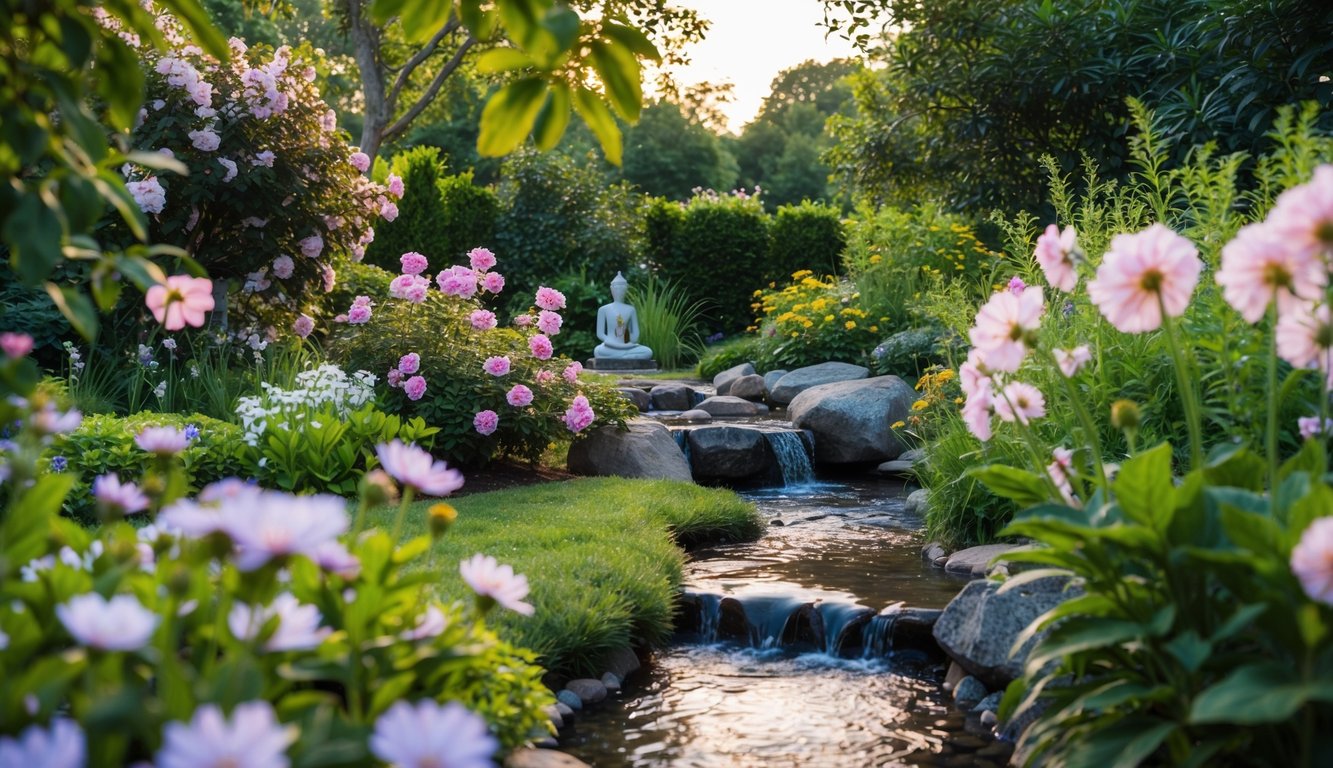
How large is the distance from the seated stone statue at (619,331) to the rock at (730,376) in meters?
1.90

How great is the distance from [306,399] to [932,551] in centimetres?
340

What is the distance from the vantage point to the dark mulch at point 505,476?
21.2ft

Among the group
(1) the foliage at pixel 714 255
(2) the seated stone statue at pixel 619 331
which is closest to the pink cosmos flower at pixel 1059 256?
(2) the seated stone statue at pixel 619 331

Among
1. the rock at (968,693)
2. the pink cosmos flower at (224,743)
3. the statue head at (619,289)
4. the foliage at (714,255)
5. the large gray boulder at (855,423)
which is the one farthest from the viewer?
the foliage at (714,255)

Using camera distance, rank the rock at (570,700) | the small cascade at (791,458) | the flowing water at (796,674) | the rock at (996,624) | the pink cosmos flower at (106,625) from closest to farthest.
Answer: the pink cosmos flower at (106,625), the flowing water at (796,674), the rock at (996,624), the rock at (570,700), the small cascade at (791,458)

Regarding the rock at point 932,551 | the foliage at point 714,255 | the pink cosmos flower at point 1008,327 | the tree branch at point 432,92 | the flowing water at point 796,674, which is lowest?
the flowing water at point 796,674

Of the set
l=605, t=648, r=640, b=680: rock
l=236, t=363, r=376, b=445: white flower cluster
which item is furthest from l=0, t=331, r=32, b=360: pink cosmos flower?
l=236, t=363, r=376, b=445: white flower cluster

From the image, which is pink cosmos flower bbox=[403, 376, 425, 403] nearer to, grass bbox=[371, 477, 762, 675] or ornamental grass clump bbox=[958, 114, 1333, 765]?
grass bbox=[371, 477, 762, 675]

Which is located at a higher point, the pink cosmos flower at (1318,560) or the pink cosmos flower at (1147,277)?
the pink cosmos flower at (1147,277)

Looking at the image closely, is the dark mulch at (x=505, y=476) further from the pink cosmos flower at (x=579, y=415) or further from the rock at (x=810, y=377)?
the rock at (x=810, y=377)

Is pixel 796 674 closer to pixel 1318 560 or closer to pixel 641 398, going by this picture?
pixel 1318 560

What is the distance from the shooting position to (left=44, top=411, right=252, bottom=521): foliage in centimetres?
496

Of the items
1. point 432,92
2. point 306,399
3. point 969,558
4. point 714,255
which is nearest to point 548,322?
point 306,399

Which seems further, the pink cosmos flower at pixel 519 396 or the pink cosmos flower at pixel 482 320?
the pink cosmos flower at pixel 482 320
